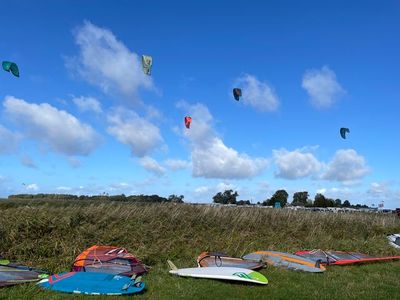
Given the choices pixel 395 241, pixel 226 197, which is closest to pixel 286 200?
pixel 226 197

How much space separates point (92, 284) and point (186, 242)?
5.98m

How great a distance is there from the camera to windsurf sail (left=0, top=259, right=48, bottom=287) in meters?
7.52

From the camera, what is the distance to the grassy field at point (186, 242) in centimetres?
780

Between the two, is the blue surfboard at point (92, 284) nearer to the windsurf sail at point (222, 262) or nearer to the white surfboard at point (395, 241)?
the windsurf sail at point (222, 262)

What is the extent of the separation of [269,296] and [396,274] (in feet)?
14.5

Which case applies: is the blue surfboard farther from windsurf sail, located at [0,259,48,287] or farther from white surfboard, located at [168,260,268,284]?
white surfboard, located at [168,260,268,284]

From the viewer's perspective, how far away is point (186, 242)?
13.1 metres

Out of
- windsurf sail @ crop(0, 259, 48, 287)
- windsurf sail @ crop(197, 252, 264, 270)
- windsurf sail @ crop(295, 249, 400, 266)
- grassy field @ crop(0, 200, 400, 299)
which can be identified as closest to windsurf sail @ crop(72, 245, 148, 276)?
grassy field @ crop(0, 200, 400, 299)

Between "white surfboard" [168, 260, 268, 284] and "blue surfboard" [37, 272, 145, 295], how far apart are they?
1.34 m

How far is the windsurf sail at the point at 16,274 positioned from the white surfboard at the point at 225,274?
8.53ft

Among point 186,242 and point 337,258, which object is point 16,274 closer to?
point 186,242

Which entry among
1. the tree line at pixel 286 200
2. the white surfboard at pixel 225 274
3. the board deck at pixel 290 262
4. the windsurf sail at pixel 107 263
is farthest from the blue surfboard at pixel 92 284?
the tree line at pixel 286 200

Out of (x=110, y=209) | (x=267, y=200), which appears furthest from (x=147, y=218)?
(x=267, y=200)

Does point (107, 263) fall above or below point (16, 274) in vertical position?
above
